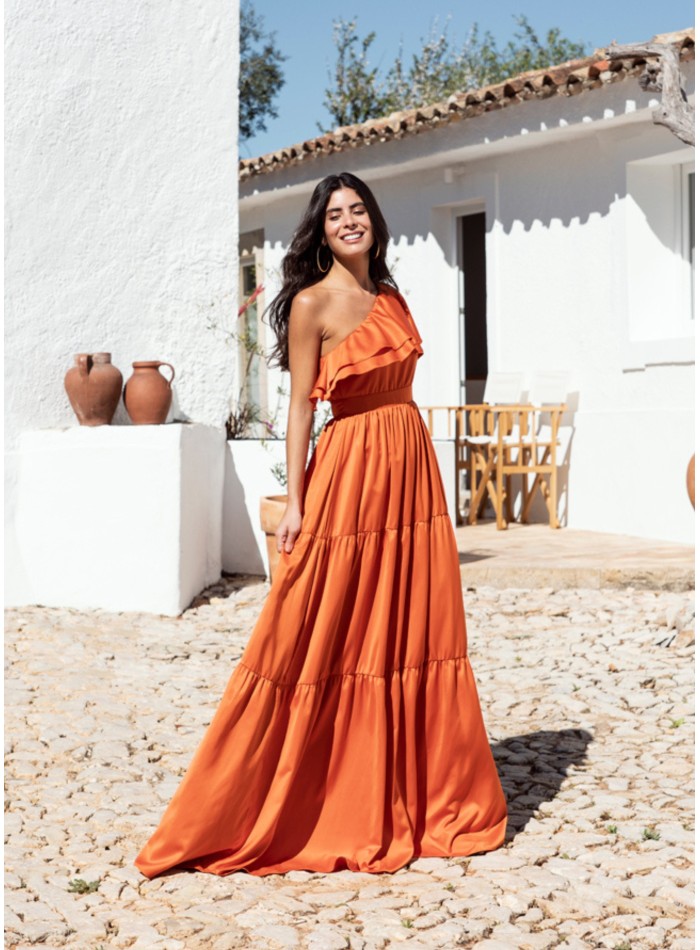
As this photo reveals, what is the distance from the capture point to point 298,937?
3.31 m

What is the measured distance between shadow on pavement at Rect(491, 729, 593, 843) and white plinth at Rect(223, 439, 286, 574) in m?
3.35

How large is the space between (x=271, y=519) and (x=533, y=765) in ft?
10.0

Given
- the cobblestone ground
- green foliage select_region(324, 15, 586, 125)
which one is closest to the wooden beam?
the cobblestone ground

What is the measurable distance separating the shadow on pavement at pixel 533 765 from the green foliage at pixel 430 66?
18807 millimetres

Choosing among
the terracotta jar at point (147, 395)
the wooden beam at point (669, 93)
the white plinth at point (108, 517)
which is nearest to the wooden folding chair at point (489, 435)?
the terracotta jar at point (147, 395)

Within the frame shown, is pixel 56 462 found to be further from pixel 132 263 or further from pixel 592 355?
pixel 592 355

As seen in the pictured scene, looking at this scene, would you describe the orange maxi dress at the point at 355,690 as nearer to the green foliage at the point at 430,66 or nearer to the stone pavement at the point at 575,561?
the stone pavement at the point at 575,561

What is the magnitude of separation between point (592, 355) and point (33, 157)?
4352mm

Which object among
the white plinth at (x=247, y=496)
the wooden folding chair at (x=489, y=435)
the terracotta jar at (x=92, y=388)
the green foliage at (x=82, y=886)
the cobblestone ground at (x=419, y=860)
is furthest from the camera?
the wooden folding chair at (x=489, y=435)

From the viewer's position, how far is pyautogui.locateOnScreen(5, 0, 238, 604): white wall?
7746 mm

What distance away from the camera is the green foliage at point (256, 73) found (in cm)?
2266

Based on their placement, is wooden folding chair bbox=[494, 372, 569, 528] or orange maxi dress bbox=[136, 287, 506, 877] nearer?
orange maxi dress bbox=[136, 287, 506, 877]

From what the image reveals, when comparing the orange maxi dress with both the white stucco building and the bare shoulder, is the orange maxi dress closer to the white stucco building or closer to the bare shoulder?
the bare shoulder

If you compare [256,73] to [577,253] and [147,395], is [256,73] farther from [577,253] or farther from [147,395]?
[147,395]
